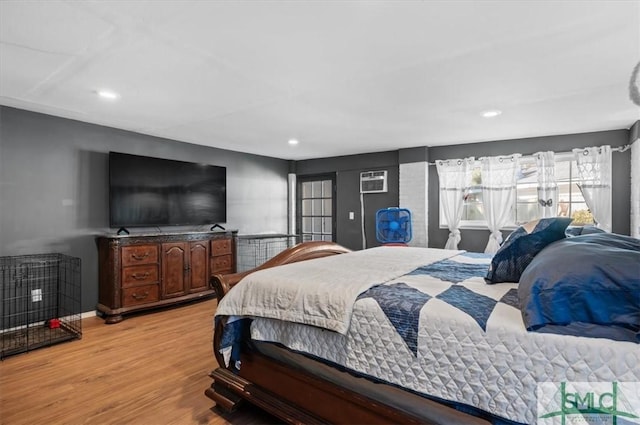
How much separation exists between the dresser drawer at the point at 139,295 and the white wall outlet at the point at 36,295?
0.76m

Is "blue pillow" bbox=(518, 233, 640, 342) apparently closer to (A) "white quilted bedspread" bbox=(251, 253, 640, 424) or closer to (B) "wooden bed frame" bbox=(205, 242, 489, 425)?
(A) "white quilted bedspread" bbox=(251, 253, 640, 424)

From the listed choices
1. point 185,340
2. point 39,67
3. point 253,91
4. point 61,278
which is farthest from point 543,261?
point 61,278

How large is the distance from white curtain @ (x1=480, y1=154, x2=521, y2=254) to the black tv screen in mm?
3921

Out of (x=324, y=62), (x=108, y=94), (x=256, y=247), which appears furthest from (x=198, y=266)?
(x=324, y=62)

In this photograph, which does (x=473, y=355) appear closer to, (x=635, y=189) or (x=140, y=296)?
(x=140, y=296)

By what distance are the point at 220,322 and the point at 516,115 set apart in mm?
3506

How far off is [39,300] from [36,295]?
0.07 meters

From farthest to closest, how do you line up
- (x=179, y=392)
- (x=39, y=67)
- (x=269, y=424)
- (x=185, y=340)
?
1. (x=185, y=340)
2. (x=39, y=67)
3. (x=179, y=392)
4. (x=269, y=424)

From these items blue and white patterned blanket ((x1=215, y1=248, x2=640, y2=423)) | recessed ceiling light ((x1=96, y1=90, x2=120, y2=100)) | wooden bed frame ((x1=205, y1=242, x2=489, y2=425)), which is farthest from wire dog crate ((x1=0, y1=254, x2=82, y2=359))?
blue and white patterned blanket ((x1=215, y1=248, x2=640, y2=423))

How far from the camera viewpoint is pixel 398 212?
4.93 metres

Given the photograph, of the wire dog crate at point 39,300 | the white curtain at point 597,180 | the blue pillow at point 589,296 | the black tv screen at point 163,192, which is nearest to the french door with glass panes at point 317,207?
the black tv screen at point 163,192

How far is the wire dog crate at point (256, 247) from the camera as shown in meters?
5.59

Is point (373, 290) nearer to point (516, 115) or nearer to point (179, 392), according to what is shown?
point (179, 392)
